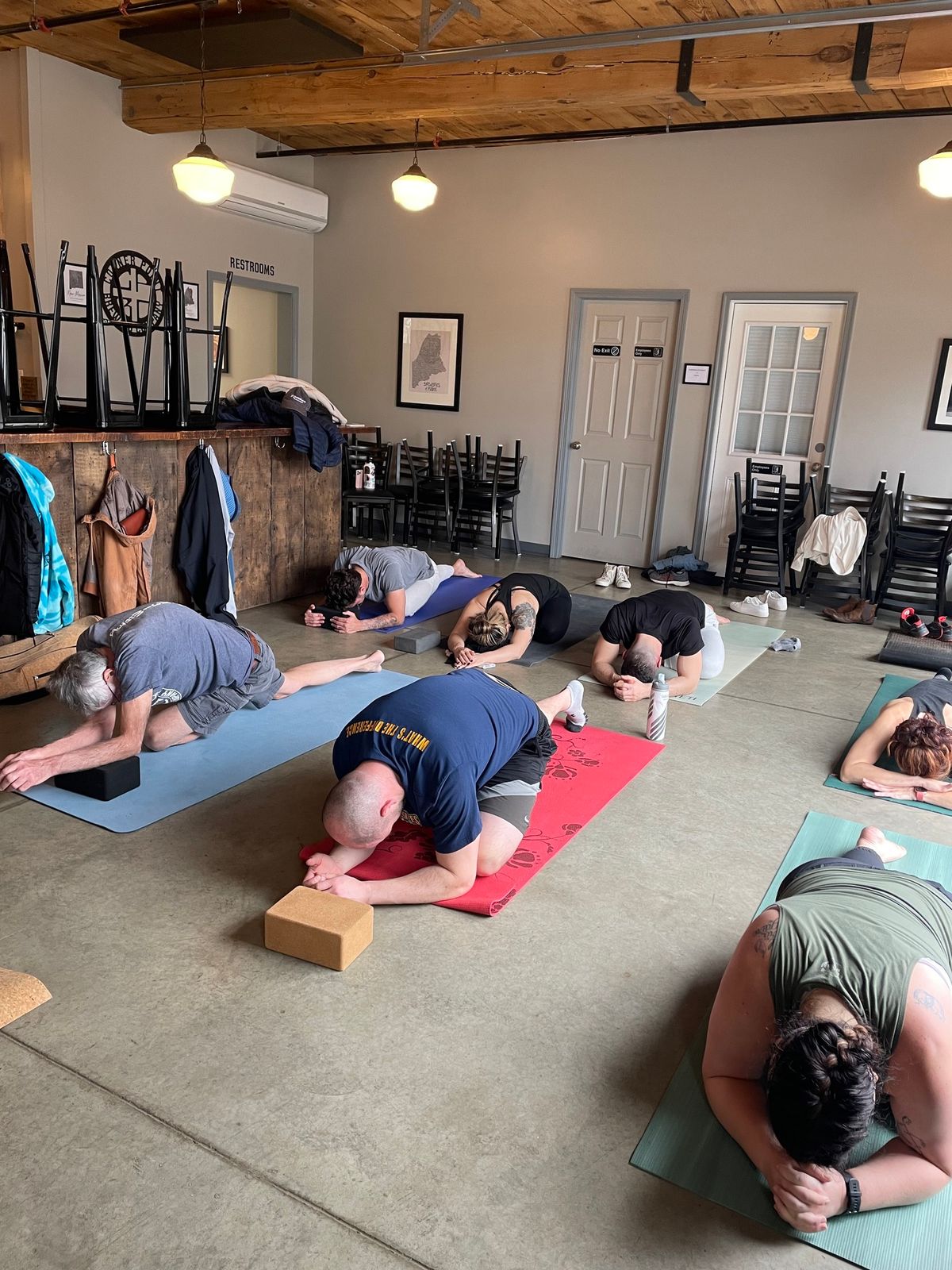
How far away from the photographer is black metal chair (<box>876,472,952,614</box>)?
7.02 meters

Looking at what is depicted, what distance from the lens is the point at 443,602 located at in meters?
6.74

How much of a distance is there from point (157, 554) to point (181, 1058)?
3.71 meters

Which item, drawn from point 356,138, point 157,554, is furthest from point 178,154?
point 157,554

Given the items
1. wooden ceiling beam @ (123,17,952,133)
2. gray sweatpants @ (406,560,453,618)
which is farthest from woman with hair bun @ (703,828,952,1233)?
wooden ceiling beam @ (123,17,952,133)

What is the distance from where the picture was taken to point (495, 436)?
902 centimetres

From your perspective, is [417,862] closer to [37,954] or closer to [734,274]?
[37,954]

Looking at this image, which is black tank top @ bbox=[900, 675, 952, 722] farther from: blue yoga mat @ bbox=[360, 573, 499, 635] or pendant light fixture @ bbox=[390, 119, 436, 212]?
pendant light fixture @ bbox=[390, 119, 436, 212]

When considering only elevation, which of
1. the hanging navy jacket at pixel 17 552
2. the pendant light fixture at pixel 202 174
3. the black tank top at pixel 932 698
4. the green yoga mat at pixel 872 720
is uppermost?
the pendant light fixture at pixel 202 174

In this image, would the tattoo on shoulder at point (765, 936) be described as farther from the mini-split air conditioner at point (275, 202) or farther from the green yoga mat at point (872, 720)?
the mini-split air conditioner at point (275, 202)

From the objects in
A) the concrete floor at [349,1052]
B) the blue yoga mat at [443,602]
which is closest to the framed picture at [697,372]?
the blue yoga mat at [443,602]

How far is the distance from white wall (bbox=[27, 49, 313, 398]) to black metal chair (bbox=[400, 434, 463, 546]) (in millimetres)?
2229

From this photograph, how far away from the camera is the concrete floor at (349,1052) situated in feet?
5.98

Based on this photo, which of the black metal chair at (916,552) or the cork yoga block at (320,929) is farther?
the black metal chair at (916,552)

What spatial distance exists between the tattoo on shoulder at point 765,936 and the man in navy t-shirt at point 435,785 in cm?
93
